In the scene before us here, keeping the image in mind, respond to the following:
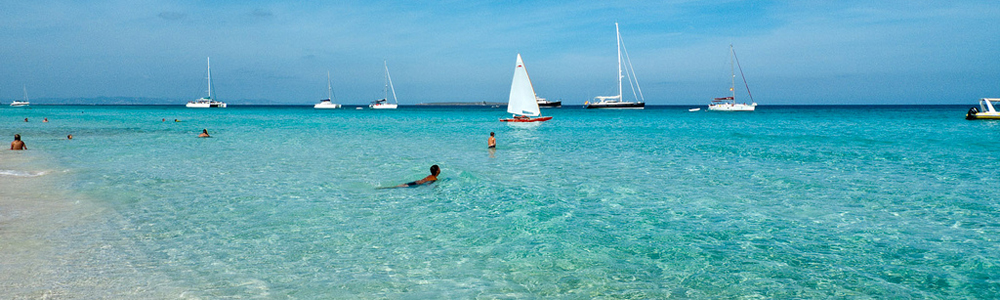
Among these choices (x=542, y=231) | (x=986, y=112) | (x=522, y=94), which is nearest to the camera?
(x=542, y=231)

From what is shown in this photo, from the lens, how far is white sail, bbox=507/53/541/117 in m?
47.4

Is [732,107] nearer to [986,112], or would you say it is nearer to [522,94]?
[986,112]

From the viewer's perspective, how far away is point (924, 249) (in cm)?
905

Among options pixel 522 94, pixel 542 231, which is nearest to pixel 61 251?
pixel 542 231

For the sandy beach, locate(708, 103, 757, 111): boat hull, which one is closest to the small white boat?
locate(708, 103, 757, 111): boat hull

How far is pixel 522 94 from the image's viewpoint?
4956cm

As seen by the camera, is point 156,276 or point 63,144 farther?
point 63,144

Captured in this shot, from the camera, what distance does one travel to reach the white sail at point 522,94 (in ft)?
156

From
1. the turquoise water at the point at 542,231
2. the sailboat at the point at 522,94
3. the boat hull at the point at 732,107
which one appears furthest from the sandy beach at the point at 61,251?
the boat hull at the point at 732,107

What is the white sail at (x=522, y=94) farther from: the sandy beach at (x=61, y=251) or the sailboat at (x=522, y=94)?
the sandy beach at (x=61, y=251)

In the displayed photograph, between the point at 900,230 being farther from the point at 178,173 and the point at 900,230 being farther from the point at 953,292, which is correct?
the point at 178,173

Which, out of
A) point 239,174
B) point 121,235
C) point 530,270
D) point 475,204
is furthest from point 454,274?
point 239,174

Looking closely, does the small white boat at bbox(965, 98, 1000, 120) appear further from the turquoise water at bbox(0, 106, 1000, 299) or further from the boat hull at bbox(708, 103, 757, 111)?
the turquoise water at bbox(0, 106, 1000, 299)

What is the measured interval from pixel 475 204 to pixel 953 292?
29.0 feet
